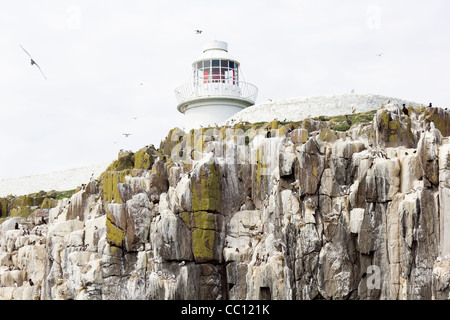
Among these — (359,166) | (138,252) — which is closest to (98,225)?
(138,252)

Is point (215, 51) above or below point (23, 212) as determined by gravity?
above

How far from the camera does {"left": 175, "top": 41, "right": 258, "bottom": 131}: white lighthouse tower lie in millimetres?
49894

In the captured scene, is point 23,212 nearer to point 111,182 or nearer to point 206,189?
point 111,182

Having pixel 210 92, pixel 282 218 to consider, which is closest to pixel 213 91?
pixel 210 92

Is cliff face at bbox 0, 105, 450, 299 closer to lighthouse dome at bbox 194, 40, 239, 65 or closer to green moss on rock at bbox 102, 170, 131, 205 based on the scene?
green moss on rock at bbox 102, 170, 131, 205

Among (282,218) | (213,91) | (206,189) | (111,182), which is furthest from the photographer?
(213,91)

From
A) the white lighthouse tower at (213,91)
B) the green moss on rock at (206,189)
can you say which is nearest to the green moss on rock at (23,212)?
the white lighthouse tower at (213,91)

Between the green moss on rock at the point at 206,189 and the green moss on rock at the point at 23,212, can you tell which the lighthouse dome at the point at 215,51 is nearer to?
the green moss on rock at the point at 23,212

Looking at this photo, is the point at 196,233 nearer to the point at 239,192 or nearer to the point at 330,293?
the point at 239,192

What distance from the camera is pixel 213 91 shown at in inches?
1970

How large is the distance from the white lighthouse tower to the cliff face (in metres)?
12.7

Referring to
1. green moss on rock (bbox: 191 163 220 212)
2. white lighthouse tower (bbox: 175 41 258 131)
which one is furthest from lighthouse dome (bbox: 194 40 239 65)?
green moss on rock (bbox: 191 163 220 212)

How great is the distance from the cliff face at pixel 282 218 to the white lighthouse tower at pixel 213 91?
12.7 meters

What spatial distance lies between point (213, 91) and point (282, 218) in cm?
2180
